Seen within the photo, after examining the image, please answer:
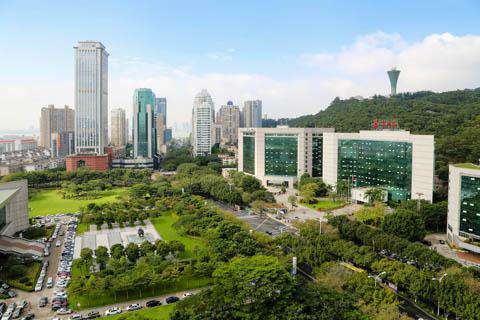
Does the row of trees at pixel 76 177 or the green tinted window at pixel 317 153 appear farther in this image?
the row of trees at pixel 76 177

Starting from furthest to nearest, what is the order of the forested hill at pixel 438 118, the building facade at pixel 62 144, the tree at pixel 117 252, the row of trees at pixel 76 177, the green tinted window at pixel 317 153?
the building facade at pixel 62 144 < the row of trees at pixel 76 177 < the green tinted window at pixel 317 153 < the forested hill at pixel 438 118 < the tree at pixel 117 252

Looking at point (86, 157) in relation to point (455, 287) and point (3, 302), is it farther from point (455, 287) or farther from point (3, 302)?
point (455, 287)

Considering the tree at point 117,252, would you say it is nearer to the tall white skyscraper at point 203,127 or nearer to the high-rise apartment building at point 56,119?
the tall white skyscraper at point 203,127

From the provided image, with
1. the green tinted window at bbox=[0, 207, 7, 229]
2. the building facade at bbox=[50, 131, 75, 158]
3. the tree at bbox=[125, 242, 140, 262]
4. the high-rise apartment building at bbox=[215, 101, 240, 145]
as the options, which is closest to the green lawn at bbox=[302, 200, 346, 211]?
the tree at bbox=[125, 242, 140, 262]

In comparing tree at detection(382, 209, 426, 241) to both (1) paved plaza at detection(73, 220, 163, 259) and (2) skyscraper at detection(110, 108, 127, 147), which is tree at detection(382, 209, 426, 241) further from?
(2) skyscraper at detection(110, 108, 127, 147)

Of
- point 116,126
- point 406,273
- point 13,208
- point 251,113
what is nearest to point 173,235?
point 13,208

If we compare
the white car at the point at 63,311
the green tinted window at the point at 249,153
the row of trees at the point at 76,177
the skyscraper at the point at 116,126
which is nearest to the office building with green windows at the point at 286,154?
the green tinted window at the point at 249,153

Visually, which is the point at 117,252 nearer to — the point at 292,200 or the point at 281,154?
the point at 292,200
